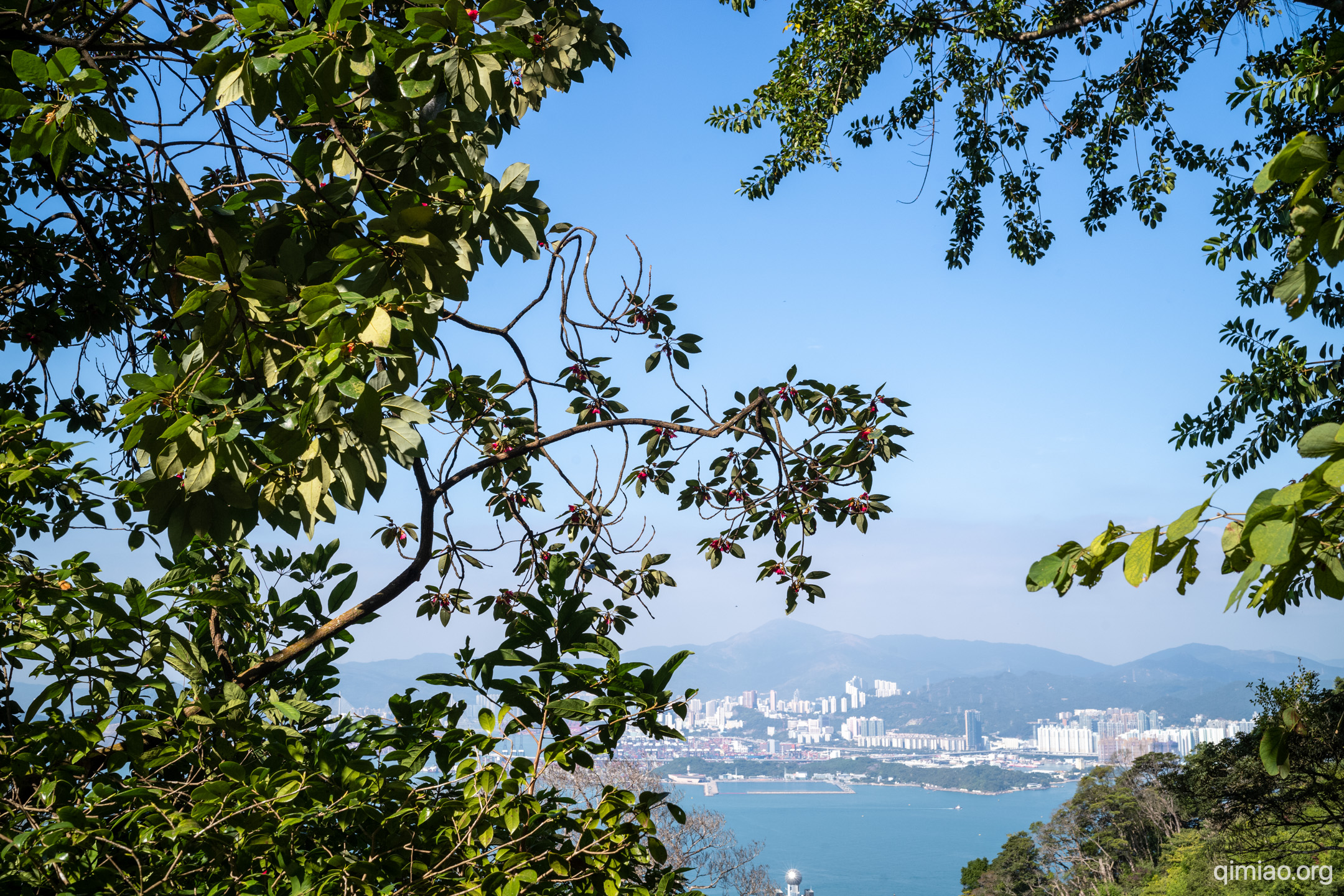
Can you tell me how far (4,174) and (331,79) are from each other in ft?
7.06

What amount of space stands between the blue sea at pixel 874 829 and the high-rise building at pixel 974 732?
750 cm

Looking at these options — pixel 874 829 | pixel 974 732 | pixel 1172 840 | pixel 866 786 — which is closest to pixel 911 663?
Result: pixel 974 732

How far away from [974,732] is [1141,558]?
80.9 meters

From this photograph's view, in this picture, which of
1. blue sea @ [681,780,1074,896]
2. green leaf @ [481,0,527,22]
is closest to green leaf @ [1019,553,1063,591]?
green leaf @ [481,0,527,22]

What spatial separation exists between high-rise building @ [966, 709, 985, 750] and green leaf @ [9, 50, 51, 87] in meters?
78.3

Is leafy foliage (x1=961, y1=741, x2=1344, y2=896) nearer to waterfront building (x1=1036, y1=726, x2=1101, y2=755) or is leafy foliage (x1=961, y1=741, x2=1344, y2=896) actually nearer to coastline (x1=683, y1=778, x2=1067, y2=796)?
coastline (x1=683, y1=778, x2=1067, y2=796)

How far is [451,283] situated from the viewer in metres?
1.03

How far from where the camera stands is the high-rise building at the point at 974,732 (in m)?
69.8

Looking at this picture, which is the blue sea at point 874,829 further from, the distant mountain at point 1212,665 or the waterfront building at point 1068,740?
the distant mountain at point 1212,665

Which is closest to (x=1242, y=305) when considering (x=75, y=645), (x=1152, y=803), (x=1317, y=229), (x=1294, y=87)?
(x=1294, y=87)

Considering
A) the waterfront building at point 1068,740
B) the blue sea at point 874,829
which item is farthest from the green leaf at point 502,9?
the waterfront building at point 1068,740

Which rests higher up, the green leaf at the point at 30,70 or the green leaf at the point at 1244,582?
the green leaf at the point at 30,70

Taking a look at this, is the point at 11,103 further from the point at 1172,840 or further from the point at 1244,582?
the point at 1172,840

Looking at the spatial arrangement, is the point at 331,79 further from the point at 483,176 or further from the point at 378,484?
the point at 378,484
